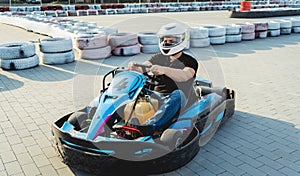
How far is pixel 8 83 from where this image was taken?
16.5 feet

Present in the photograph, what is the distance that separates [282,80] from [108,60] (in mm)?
3454

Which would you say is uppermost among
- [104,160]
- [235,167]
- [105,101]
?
[105,101]

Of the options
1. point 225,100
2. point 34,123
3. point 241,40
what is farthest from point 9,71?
point 241,40

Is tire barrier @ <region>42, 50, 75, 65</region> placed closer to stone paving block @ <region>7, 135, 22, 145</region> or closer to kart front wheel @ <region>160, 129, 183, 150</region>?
stone paving block @ <region>7, 135, 22, 145</region>

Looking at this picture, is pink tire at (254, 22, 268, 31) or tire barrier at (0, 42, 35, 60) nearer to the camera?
tire barrier at (0, 42, 35, 60)

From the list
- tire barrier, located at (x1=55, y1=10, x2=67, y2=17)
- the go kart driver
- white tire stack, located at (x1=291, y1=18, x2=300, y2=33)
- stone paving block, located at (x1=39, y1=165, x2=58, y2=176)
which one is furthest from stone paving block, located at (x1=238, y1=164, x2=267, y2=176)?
tire barrier, located at (x1=55, y1=10, x2=67, y2=17)

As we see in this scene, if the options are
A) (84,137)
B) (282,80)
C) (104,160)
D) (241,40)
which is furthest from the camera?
Answer: (241,40)

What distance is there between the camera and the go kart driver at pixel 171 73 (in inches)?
103

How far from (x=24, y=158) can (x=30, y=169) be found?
0.22 m

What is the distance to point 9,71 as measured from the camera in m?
5.75

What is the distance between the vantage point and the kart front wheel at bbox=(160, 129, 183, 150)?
7.90 ft

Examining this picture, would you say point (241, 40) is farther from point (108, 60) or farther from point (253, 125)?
point (253, 125)

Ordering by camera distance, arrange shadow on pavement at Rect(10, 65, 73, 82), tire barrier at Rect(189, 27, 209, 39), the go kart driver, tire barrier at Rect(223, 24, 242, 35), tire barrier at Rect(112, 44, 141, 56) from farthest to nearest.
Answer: tire barrier at Rect(223, 24, 242, 35), tire barrier at Rect(189, 27, 209, 39), tire barrier at Rect(112, 44, 141, 56), shadow on pavement at Rect(10, 65, 73, 82), the go kart driver

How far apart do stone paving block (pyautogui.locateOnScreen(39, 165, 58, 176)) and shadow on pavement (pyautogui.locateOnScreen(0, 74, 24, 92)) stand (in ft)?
8.36
